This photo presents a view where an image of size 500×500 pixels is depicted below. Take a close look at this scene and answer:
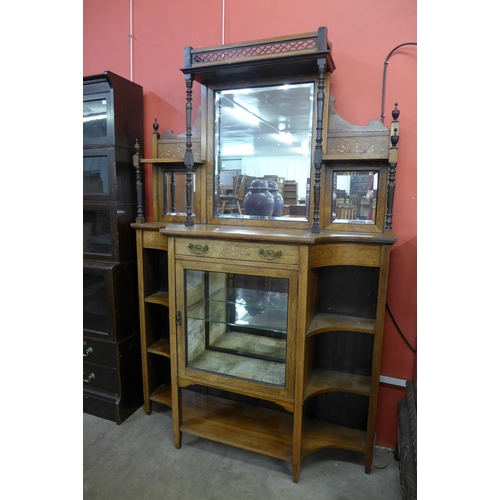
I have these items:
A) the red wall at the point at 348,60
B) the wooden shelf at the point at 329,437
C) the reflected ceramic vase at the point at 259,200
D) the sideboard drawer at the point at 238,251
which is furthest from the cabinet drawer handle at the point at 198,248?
the wooden shelf at the point at 329,437

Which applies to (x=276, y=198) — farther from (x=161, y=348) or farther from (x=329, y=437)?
(x=329, y=437)

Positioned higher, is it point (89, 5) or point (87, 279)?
point (89, 5)

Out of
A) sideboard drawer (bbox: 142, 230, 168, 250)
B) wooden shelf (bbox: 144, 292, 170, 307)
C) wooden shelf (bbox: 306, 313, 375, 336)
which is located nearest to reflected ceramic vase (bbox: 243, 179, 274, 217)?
sideboard drawer (bbox: 142, 230, 168, 250)

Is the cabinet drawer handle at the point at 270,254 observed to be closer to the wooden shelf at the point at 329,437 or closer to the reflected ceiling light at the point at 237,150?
the reflected ceiling light at the point at 237,150

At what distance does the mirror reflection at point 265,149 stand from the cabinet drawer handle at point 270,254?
0.39m

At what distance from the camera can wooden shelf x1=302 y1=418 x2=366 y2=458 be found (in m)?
1.73

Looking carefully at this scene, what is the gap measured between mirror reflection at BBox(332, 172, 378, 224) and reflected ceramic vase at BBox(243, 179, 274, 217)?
0.35m

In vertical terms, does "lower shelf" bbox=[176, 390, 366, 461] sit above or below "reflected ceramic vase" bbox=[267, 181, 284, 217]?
below

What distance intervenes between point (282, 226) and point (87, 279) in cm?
127

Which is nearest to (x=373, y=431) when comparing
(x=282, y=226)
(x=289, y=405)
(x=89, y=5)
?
(x=289, y=405)

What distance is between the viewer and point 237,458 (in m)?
1.84

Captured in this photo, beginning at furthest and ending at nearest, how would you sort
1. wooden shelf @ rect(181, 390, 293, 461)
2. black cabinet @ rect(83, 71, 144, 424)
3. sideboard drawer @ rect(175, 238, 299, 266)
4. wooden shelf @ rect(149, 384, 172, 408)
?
wooden shelf @ rect(149, 384, 172, 408) → black cabinet @ rect(83, 71, 144, 424) → wooden shelf @ rect(181, 390, 293, 461) → sideboard drawer @ rect(175, 238, 299, 266)

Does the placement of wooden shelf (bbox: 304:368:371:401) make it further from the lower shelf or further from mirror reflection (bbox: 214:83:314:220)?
mirror reflection (bbox: 214:83:314:220)
